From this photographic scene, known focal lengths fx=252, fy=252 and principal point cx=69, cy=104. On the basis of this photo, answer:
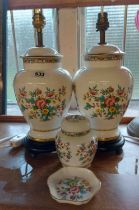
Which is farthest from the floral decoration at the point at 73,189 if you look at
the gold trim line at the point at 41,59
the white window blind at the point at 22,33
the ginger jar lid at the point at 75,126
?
the white window blind at the point at 22,33

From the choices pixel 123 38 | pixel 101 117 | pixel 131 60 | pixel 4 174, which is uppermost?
pixel 123 38

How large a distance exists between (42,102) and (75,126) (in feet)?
0.39

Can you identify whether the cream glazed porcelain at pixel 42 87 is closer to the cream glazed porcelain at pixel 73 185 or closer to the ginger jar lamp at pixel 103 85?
the ginger jar lamp at pixel 103 85

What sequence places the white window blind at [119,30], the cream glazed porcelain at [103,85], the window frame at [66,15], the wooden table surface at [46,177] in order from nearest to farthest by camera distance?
the wooden table surface at [46,177] < the cream glazed porcelain at [103,85] < the window frame at [66,15] < the white window blind at [119,30]

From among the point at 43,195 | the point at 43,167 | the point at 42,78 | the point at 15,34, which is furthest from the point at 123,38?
the point at 43,195

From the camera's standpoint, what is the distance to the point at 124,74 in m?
0.69

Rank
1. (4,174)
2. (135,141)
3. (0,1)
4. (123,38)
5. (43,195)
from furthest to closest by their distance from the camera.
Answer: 1. (123,38)
2. (0,1)
3. (135,141)
4. (4,174)
5. (43,195)

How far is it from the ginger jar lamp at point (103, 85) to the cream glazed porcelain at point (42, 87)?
0.05 meters

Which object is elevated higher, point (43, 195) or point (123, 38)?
point (123, 38)

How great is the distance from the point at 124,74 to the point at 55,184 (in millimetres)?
342

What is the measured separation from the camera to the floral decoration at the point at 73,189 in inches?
21.8

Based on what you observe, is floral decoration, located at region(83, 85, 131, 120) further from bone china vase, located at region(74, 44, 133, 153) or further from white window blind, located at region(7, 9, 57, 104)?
white window blind, located at region(7, 9, 57, 104)

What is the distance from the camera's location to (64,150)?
2.10 ft

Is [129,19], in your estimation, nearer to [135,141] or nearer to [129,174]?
[135,141]
